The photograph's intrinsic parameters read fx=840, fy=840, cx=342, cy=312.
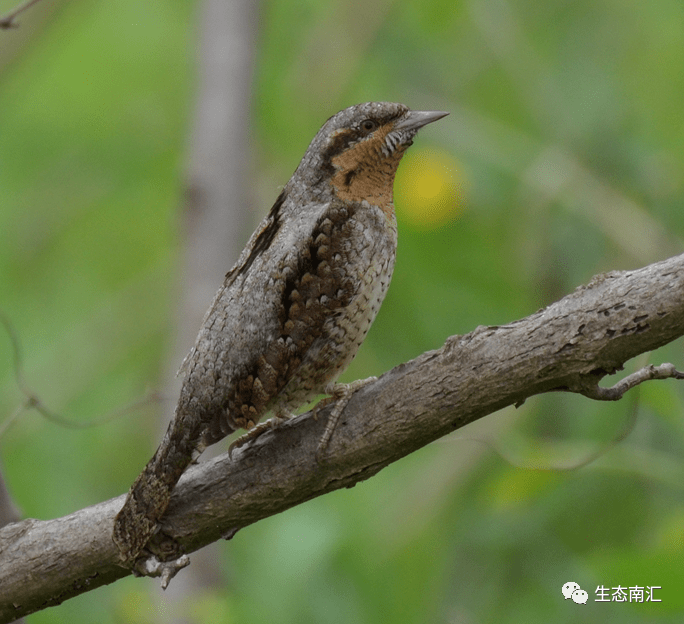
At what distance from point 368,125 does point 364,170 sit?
Answer: 0.43 ft

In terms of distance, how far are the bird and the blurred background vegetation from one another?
80 cm

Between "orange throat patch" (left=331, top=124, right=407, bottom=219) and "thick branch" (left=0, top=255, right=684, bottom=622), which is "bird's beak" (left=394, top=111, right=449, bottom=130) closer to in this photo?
"orange throat patch" (left=331, top=124, right=407, bottom=219)

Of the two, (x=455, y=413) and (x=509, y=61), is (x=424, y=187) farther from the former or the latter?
(x=455, y=413)

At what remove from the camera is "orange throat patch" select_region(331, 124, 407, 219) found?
7.79 feet

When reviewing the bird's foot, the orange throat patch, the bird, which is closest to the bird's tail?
the bird

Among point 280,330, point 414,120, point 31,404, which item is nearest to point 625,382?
point 280,330

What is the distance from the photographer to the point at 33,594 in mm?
2375

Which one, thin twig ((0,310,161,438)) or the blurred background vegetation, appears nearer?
thin twig ((0,310,161,438))

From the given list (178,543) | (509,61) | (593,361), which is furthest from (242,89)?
(593,361)

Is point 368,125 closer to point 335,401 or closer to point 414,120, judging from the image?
point 414,120

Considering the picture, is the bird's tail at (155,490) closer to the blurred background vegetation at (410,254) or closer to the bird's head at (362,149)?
the bird's head at (362,149)

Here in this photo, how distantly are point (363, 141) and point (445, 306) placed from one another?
5.81 feet

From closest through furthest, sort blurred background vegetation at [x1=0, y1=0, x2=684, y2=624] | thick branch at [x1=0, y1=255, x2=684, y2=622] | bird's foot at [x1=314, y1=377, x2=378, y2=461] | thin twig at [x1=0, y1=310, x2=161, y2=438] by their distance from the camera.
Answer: thick branch at [x1=0, y1=255, x2=684, y2=622]
bird's foot at [x1=314, y1=377, x2=378, y2=461]
thin twig at [x1=0, y1=310, x2=161, y2=438]
blurred background vegetation at [x1=0, y1=0, x2=684, y2=624]

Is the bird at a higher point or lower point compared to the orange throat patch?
lower
